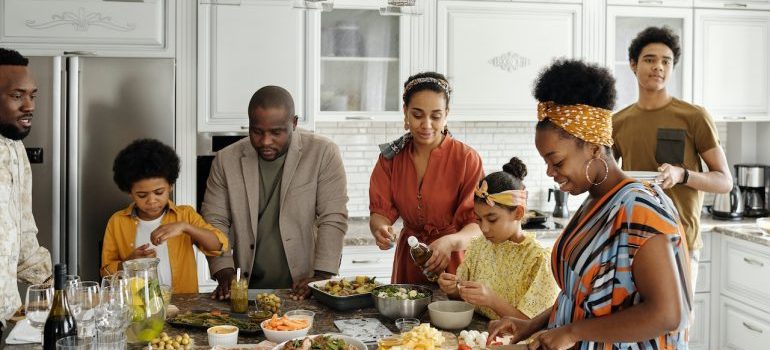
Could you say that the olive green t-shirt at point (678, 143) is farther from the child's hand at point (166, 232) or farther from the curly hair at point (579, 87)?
the child's hand at point (166, 232)

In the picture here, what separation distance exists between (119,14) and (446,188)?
7.07 ft

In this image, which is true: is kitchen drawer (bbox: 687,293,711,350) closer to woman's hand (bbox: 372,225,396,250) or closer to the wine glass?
woman's hand (bbox: 372,225,396,250)

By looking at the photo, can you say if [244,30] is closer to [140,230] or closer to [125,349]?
[140,230]

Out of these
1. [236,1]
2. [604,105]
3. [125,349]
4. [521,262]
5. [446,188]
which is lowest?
[125,349]

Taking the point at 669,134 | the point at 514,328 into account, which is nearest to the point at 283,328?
the point at 514,328

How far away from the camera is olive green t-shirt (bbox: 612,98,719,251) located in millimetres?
3420

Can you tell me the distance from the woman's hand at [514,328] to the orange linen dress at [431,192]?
3.05 ft

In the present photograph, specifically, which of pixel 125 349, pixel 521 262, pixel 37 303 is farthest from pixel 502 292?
pixel 37 303

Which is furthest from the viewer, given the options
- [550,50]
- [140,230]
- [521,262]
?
[550,50]

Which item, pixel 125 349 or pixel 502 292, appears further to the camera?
pixel 502 292

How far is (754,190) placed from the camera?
4.89 metres

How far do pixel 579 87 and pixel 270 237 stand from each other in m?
1.61

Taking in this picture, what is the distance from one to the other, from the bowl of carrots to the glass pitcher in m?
0.29

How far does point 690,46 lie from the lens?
4.78 meters
